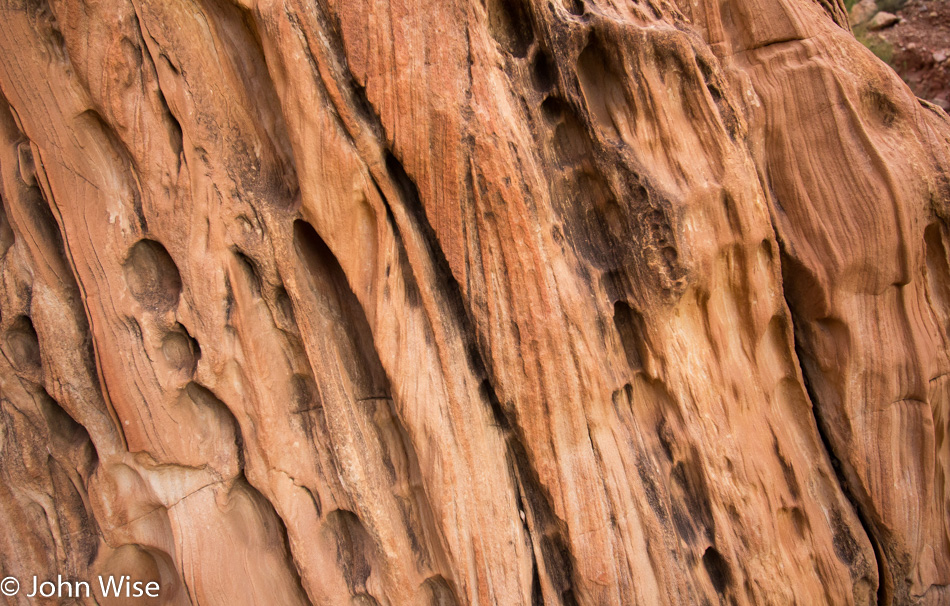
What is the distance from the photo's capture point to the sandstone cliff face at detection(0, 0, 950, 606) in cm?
268

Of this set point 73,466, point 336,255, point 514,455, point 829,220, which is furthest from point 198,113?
point 829,220

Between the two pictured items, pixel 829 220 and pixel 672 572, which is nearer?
pixel 672 572

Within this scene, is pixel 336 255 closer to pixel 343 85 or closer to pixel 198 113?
pixel 343 85

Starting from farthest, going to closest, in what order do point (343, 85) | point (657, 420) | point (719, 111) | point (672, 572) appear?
point (719, 111) < point (657, 420) < point (672, 572) < point (343, 85)

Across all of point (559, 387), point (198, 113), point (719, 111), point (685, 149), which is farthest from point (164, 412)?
point (719, 111)

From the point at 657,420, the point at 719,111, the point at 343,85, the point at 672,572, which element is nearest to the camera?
the point at 343,85

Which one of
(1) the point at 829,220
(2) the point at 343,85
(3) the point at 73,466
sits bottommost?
(3) the point at 73,466

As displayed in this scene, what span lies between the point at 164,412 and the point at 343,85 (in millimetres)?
1915

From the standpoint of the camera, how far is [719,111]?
3.23m

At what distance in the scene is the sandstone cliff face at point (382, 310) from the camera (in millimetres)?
2682

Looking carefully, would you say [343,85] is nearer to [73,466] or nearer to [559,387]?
[559,387]

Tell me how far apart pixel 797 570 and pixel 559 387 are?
5.94 ft

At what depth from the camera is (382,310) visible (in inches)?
107

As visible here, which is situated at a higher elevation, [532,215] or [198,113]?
[198,113]
